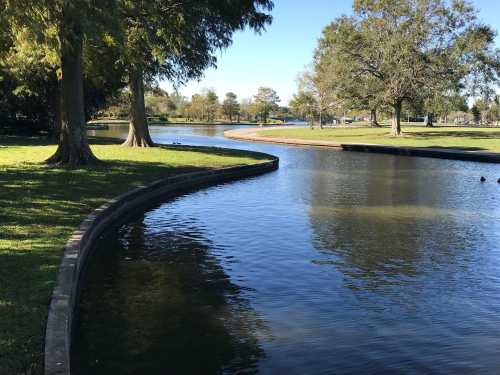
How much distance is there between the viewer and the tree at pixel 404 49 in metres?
49.8

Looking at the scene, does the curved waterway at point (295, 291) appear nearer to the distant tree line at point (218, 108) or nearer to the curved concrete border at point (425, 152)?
the curved concrete border at point (425, 152)

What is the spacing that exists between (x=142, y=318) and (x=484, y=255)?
7347 millimetres

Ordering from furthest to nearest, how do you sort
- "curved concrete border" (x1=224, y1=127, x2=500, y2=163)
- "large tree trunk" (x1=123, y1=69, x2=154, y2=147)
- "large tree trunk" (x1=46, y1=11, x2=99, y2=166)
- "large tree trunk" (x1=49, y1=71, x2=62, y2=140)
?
"large tree trunk" (x1=49, y1=71, x2=62, y2=140) < "curved concrete border" (x1=224, y1=127, x2=500, y2=163) < "large tree trunk" (x1=123, y1=69, x2=154, y2=147) < "large tree trunk" (x1=46, y1=11, x2=99, y2=166)

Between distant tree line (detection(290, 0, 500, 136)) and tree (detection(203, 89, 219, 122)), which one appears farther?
tree (detection(203, 89, 219, 122))

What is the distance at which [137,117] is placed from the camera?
30.7 metres

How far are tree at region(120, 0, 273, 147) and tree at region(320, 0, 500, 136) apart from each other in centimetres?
2153

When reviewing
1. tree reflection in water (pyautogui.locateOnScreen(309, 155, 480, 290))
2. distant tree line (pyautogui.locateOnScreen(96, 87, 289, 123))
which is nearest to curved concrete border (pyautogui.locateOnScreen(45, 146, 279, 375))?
tree reflection in water (pyautogui.locateOnScreen(309, 155, 480, 290))

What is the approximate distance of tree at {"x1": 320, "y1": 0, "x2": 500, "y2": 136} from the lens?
1962 inches

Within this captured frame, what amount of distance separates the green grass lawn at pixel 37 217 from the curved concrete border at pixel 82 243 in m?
0.12

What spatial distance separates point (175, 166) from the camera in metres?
22.2

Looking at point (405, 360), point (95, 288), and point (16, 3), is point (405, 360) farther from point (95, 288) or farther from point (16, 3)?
point (16, 3)

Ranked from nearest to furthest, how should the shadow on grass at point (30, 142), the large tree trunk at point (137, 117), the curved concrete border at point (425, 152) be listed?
the large tree trunk at point (137, 117) < the shadow on grass at point (30, 142) < the curved concrete border at point (425, 152)

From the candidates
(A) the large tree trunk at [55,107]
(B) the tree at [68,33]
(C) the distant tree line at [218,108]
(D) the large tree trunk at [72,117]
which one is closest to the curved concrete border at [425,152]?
(A) the large tree trunk at [55,107]

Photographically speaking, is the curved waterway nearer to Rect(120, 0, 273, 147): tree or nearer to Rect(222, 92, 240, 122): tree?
Rect(120, 0, 273, 147): tree
